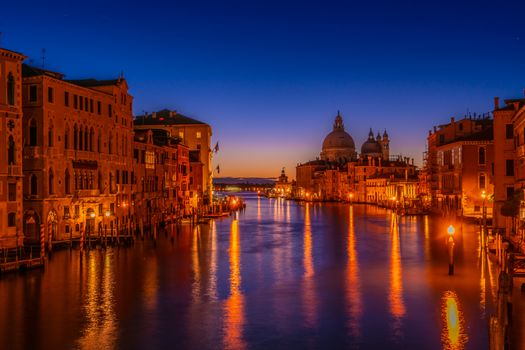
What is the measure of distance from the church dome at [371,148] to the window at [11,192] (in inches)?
5396

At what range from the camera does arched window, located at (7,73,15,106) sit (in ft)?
88.2

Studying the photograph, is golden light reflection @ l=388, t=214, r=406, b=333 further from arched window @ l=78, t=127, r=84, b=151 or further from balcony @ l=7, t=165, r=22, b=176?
arched window @ l=78, t=127, r=84, b=151

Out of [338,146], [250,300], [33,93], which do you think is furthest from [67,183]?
[338,146]

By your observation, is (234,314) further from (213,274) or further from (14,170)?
(14,170)

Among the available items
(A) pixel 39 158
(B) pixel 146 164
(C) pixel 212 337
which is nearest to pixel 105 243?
(A) pixel 39 158

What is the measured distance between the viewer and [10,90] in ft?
88.6

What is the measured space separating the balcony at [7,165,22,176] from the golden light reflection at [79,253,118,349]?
529cm

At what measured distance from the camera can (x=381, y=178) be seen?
112 meters

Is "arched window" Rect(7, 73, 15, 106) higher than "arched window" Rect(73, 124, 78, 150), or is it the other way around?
"arched window" Rect(7, 73, 15, 106)

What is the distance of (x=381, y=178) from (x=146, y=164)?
7120cm

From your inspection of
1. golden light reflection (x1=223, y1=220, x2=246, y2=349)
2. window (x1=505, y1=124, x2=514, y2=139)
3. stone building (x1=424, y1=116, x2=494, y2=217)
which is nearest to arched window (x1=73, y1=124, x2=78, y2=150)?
golden light reflection (x1=223, y1=220, x2=246, y2=349)

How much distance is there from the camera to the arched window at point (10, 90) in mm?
26891

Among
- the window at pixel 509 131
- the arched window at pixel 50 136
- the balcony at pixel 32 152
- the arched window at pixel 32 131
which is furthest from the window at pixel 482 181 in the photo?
the arched window at pixel 32 131

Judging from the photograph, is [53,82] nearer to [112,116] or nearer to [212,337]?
[112,116]
